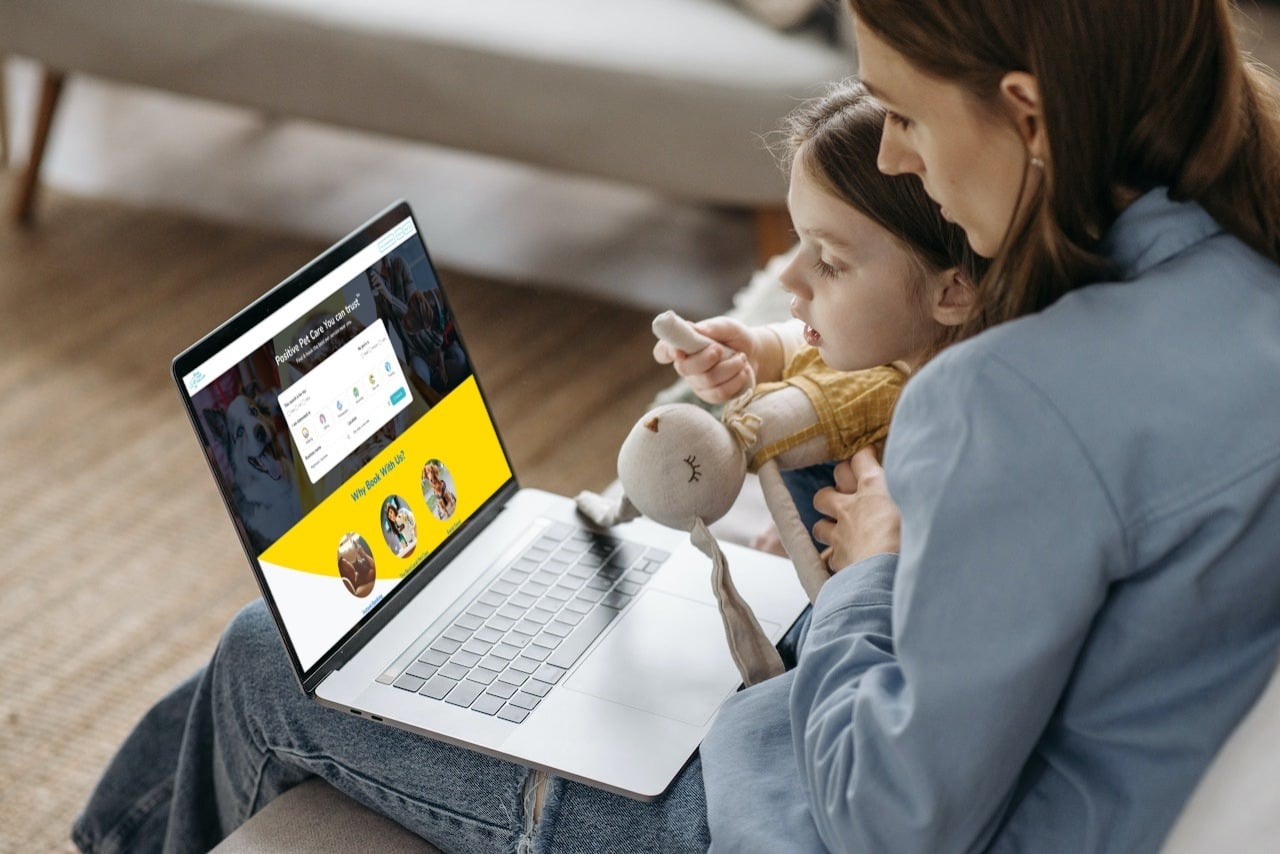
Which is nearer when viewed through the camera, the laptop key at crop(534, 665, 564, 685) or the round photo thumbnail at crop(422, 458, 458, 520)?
the laptop key at crop(534, 665, 564, 685)

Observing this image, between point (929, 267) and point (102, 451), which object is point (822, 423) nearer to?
point (929, 267)

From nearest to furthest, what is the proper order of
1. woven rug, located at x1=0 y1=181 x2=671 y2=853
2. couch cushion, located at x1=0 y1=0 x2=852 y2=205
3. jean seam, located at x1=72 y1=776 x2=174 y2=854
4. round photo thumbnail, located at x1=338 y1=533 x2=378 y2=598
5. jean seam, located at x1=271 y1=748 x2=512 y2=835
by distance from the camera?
1. jean seam, located at x1=271 y1=748 x2=512 y2=835
2. round photo thumbnail, located at x1=338 y1=533 x2=378 y2=598
3. jean seam, located at x1=72 y1=776 x2=174 y2=854
4. woven rug, located at x1=0 y1=181 x2=671 y2=853
5. couch cushion, located at x1=0 y1=0 x2=852 y2=205

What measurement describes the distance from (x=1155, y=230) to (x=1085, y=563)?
0.19 metres

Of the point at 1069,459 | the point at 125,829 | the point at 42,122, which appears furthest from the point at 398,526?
the point at 42,122

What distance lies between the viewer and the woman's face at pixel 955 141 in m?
0.76

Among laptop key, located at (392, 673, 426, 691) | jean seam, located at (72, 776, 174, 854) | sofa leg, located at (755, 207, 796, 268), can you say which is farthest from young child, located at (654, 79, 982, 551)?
sofa leg, located at (755, 207, 796, 268)

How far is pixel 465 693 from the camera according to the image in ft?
3.35

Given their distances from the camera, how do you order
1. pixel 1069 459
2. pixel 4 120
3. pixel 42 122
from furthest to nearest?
pixel 4 120 → pixel 42 122 → pixel 1069 459

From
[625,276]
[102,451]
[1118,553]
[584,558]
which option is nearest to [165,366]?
[102,451]

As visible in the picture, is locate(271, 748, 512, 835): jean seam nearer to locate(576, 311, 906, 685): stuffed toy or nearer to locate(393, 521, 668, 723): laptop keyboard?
locate(393, 521, 668, 723): laptop keyboard

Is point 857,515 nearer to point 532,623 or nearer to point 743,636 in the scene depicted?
point 743,636

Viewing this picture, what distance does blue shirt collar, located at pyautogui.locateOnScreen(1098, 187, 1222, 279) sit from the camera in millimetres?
748

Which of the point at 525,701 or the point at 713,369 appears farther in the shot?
the point at 713,369

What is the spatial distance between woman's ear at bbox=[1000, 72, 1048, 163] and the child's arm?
1.22 ft
